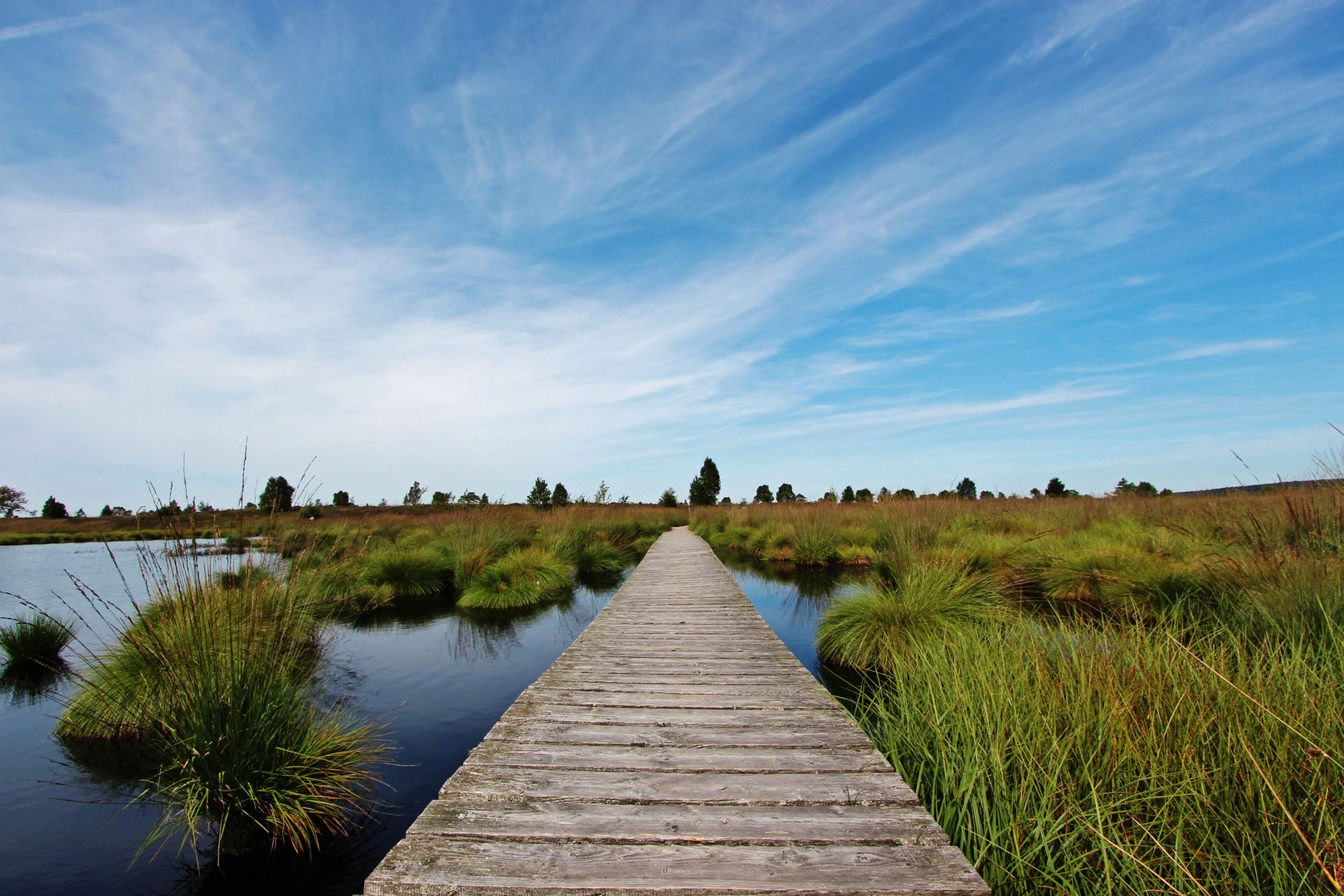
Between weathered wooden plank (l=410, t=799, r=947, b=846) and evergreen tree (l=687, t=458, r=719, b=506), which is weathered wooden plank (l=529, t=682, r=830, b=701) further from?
evergreen tree (l=687, t=458, r=719, b=506)

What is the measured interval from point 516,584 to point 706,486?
33272 mm

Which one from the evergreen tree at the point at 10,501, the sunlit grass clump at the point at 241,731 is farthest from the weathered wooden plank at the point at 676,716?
the evergreen tree at the point at 10,501

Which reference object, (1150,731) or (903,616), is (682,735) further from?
(903,616)

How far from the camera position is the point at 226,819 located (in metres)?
2.92

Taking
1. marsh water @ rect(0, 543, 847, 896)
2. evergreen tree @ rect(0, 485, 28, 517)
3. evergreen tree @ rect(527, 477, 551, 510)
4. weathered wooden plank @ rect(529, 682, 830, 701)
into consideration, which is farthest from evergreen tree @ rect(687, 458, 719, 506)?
evergreen tree @ rect(0, 485, 28, 517)

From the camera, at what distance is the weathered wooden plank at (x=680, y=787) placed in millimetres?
2312

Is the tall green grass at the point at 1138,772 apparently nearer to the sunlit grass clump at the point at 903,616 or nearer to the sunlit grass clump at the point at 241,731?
the sunlit grass clump at the point at 903,616

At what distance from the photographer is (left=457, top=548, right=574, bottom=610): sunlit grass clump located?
9.47 meters

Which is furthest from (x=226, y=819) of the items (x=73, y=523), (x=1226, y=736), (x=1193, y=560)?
(x=73, y=523)

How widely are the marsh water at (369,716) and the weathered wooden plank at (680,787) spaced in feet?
4.18

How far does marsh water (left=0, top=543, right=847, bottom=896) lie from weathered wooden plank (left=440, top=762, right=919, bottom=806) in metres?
1.28

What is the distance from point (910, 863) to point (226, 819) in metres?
3.25

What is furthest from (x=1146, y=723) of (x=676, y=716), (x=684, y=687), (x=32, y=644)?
(x=32, y=644)

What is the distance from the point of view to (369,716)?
4.99 m
